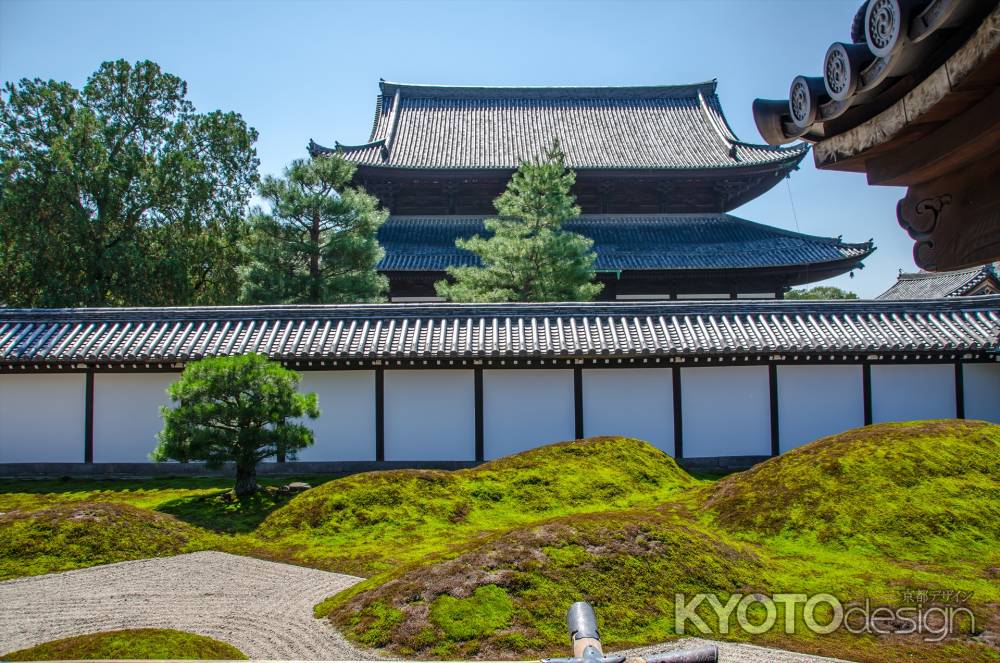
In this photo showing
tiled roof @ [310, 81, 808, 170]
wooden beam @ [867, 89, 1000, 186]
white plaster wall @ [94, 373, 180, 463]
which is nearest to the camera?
wooden beam @ [867, 89, 1000, 186]

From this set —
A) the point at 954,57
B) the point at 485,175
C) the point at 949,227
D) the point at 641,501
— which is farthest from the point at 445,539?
the point at 485,175

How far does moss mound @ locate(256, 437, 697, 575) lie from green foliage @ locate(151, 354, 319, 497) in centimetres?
162

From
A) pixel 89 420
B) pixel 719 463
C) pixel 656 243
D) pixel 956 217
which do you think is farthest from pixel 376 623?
pixel 656 243

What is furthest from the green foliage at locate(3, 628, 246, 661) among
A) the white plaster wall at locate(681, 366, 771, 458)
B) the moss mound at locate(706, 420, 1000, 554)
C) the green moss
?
the white plaster wall at locate(681, 366, 771, 458)

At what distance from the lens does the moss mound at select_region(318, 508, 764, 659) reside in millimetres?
5844

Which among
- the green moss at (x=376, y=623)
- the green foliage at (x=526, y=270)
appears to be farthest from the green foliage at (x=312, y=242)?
the green moss at (x=376, y=623)

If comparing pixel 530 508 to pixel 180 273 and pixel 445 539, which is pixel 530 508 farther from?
pixel 180 273

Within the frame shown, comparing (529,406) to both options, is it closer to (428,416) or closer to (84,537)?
(428,416)

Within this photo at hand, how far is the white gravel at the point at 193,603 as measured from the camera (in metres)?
6.09

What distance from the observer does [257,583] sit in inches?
307

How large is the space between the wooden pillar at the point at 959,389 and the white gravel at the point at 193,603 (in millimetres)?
14082

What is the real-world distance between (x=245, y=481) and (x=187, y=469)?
11.4 ft

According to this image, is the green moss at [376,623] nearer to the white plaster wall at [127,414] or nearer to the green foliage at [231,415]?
the green foliage at [231,415]

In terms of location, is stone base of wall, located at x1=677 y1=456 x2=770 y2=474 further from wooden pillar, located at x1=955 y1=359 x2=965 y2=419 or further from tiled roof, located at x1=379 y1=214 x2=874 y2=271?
tiled roof, located at x1=379 y1=214 x2=874 y2=271
